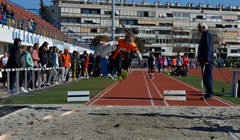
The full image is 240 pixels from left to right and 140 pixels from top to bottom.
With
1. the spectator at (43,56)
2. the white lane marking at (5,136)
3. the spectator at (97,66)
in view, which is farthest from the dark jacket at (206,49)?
the spectator at (97,66)

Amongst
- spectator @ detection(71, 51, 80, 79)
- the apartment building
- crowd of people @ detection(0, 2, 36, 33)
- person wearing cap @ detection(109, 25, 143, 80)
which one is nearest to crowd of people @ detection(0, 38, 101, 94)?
spectator @ detection(71, 51, 80, 79)

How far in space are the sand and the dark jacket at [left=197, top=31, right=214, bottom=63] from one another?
257cm

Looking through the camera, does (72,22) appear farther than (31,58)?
Yes

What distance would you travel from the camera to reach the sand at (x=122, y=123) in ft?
23.7

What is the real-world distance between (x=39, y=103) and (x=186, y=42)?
98504 mm

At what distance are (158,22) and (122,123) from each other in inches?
4239

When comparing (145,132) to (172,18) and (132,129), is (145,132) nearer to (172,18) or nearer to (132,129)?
(132,129)

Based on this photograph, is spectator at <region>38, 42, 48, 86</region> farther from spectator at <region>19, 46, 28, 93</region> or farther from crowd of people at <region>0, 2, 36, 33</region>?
crowd of people at <region>0, 2, 36, 33</region>

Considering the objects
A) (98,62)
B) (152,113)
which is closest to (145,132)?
(152,113)

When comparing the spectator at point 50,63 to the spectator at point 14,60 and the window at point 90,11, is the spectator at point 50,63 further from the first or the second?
the window at point 90,11

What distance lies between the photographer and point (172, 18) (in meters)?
117

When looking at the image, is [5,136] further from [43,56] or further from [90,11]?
[90,11]

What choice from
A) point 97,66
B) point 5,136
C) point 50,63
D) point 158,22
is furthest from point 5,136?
point 158,22

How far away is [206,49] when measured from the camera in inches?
523
